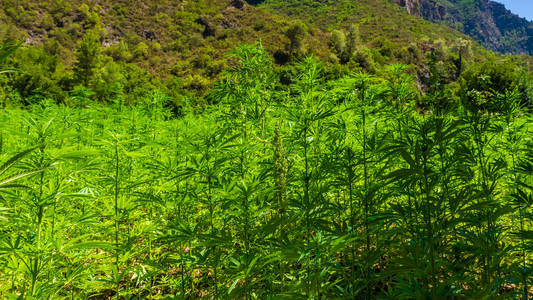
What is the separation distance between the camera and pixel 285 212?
1.75 meters

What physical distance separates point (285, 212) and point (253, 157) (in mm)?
689

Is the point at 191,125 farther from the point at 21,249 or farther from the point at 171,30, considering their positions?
the point at 171,30

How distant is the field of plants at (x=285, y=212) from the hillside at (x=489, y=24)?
543 feet

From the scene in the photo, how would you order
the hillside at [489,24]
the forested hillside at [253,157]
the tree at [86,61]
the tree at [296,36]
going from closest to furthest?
the forested hillside at [253,157] → the tree at [86,61] → the tree at [296,36] → the hillside at [489,24]

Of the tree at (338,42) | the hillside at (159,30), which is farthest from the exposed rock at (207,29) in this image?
the tree at (338,42)

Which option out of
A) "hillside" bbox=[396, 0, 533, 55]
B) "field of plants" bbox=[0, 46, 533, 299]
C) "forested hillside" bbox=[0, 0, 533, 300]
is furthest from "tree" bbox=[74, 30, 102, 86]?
"hillside" bbox=[396, 0, 533, 55]

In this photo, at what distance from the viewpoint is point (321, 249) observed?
137 centimetres

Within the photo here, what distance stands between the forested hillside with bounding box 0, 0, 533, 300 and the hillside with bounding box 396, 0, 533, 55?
422ft

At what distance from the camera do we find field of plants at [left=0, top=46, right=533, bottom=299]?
1311 mm

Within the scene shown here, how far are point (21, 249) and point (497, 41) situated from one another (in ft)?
807

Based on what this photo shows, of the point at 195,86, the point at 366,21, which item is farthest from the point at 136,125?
the point at 366,21

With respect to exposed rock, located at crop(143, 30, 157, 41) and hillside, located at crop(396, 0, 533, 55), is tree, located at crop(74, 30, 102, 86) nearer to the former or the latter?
exposed rock, located at crop(143, 30, 157, 41)

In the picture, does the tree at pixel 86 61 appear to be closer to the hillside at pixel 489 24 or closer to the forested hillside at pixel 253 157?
the forested hillside at pixel 253 157

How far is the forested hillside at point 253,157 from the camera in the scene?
1459mm
